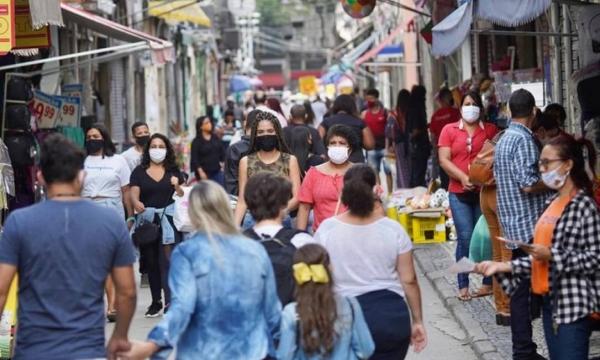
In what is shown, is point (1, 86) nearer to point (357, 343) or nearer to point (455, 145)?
point (455, 145)

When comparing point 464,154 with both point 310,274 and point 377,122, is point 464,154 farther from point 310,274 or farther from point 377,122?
point 377,122

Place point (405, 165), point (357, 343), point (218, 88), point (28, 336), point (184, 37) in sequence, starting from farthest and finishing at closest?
point (218, 88)
point (184, 37)
point (405, 165)
point (357, 343)
point (28, 336)

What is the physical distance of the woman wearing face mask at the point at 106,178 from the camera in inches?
491

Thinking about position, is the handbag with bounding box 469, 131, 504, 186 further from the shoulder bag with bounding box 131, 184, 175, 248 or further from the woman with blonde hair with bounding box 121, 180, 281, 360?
the woman with blonde hair with bounding box 121, 180, 281, 360

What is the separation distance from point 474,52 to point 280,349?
1750 centimetres

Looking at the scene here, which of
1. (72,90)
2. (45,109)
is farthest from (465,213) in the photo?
(72,90)

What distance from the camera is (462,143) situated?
41.0 ft

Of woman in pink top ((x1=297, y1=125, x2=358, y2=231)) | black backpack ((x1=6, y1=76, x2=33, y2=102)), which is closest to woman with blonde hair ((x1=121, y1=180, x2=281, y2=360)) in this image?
woman in pink top ((x1=297, y1=125, x2=358, y2=231))

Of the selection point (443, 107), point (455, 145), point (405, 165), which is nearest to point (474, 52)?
A: point (405, 165)

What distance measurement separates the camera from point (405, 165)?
2273 cm

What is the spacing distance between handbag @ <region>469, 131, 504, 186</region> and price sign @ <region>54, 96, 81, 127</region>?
8.29 m

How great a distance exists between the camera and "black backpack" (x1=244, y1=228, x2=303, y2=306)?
6828mm

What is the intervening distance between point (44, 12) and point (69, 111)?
631cm

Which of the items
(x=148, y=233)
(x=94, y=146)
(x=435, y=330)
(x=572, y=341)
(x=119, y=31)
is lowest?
(x=435, y=330)
